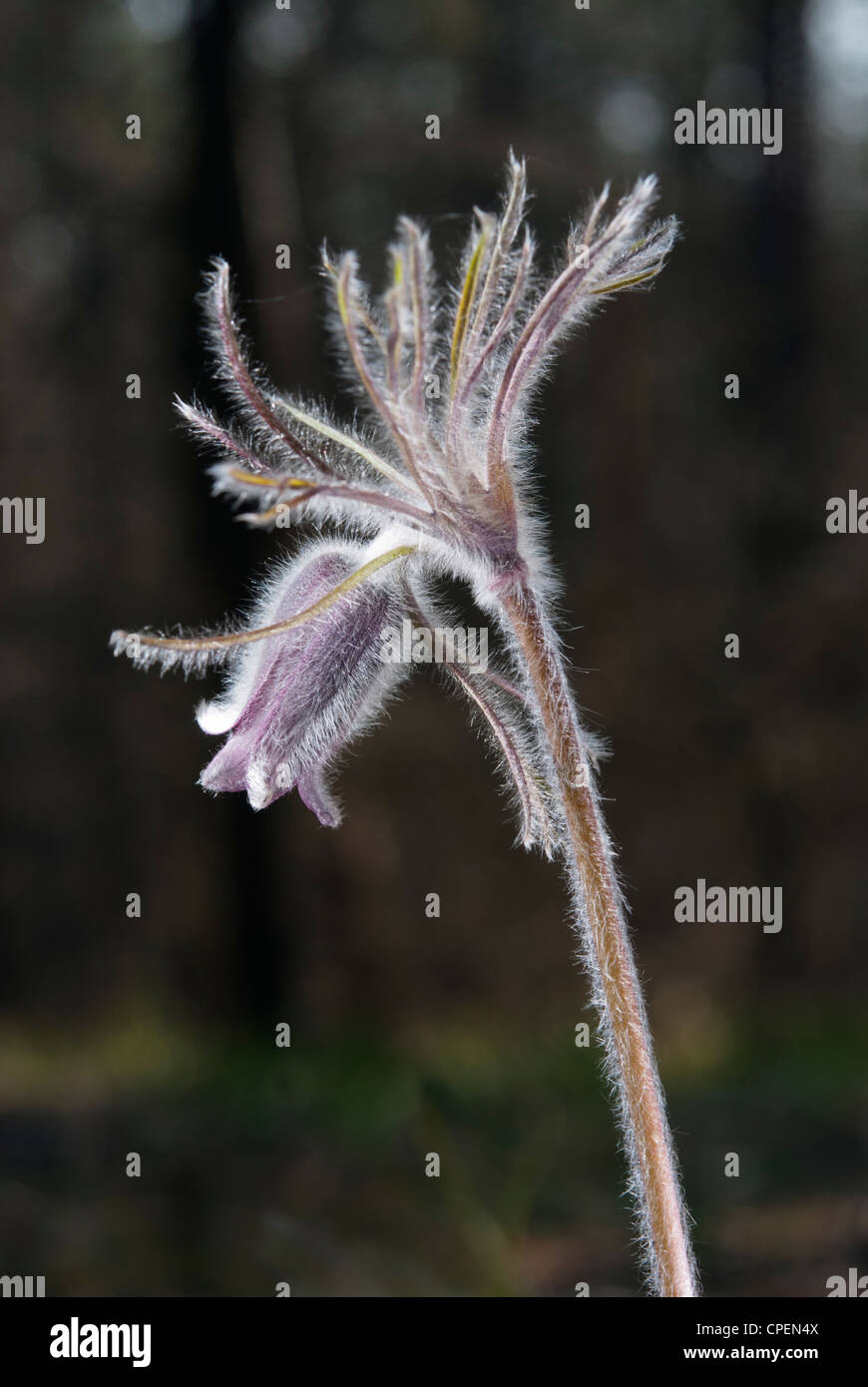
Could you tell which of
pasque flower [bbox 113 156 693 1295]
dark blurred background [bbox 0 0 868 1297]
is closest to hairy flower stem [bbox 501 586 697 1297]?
pasque flower [bbox 113 156 693 1295]

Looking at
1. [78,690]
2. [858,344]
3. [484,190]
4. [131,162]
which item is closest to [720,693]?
[858,344]

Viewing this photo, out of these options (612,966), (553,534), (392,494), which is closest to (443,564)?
(392,494)

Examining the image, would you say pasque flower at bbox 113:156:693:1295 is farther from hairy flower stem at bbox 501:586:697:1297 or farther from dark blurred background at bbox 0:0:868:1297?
dark blurred background at bbox 0:0:868:1297

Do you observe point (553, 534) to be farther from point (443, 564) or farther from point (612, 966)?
point (612, 966)

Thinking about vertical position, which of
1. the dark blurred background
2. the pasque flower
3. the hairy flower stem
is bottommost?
the hairy flower stem

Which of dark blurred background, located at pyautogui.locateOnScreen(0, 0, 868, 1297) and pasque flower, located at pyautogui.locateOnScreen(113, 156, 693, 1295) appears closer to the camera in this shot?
pasque flower, located at pyautogui.locateOnScreen(113, 156, 693, 1295)

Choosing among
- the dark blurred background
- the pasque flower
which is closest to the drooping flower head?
the pasque flower

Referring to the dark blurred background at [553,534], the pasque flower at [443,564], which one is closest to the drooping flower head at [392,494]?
the pasque flower at [443,564]

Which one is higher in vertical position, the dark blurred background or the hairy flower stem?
the dark blurred background
